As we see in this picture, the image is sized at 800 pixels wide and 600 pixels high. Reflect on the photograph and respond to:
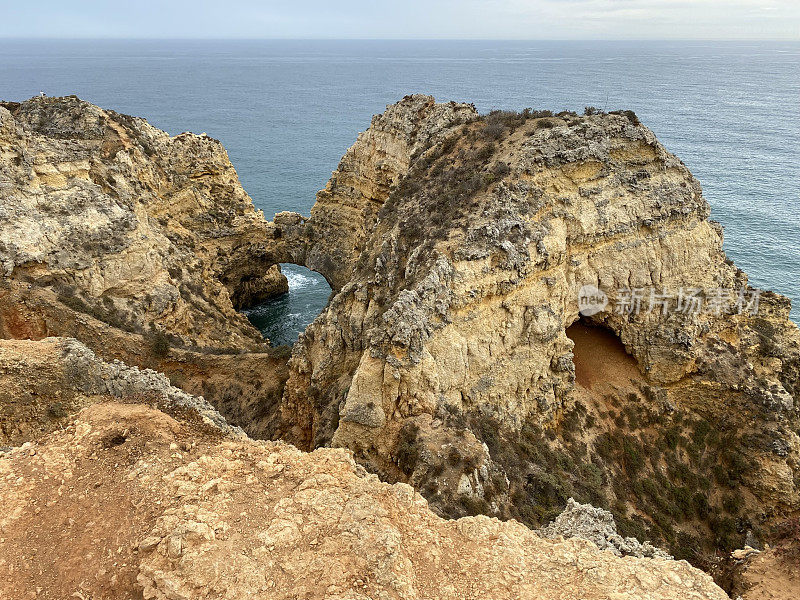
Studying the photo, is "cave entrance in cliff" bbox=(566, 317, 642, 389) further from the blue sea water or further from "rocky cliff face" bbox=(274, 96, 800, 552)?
the blue sea water

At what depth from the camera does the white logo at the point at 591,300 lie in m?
27.2

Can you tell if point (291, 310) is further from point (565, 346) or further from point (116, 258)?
point (565, 346)

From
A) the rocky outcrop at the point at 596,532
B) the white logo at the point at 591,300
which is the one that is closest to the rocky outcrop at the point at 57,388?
the rocky outcrop at the point at 596,532

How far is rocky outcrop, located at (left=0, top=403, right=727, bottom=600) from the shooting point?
9.73 metres

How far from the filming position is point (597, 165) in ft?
89.1

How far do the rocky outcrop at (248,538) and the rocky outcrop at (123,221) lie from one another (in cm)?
1940

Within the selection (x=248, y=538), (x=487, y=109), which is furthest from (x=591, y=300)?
(x=487, y=109)

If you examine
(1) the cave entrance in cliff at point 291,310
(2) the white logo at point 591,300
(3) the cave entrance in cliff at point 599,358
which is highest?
(2) the white logo at point 591,300

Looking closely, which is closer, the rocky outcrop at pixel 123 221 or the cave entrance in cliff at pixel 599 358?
the cave entrance in cliff at pixel 599 358

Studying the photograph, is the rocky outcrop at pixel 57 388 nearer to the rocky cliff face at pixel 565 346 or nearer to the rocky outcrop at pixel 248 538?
the rocky outcrop at pixel 248 538

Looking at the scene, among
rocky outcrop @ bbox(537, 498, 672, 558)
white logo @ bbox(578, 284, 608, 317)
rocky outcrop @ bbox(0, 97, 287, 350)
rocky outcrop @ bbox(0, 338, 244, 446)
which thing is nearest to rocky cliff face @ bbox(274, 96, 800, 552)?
white logo @ bbox(578, 284, 608, 317)

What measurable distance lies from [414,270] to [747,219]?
6096 cm

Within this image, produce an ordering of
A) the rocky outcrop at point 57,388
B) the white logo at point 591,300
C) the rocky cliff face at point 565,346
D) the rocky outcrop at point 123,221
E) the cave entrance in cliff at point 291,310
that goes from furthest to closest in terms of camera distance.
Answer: the cave entrance in cliff at point 291,310 < the rocky outcrop at point 123,221 < the white logo at point 591,300 < the rocky cliff face at point 565,346 < the rocky outcrop at point 57,388

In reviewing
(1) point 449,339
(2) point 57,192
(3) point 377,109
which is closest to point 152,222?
(2) point 57,192
